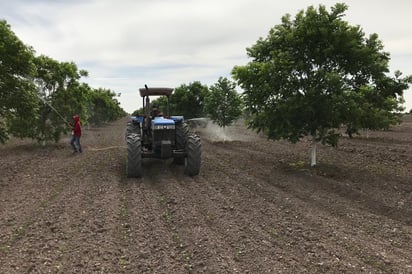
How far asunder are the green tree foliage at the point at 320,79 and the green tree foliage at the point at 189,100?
2070 centimetres

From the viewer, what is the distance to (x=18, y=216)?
743cm

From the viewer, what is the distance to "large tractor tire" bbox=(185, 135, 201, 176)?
11398mm

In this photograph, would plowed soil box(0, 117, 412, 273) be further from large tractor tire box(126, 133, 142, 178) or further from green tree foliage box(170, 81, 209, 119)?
green tree foliage box(170, 81, 209, 119)

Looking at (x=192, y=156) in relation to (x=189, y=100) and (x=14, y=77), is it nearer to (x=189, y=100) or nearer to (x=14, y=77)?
(x=14, y=77)

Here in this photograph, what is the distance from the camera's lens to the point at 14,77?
13.2 meters

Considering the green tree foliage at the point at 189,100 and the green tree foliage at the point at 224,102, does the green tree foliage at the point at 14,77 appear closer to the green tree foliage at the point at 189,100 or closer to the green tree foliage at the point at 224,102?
the green tree foliage at the point at 224,102

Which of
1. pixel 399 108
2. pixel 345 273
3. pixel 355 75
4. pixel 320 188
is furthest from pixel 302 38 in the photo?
pixel 345 273

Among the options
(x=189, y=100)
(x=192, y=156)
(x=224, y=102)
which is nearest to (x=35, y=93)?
(x=192, y=156)

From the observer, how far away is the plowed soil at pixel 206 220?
546cm

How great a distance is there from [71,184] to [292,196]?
19.4 feet

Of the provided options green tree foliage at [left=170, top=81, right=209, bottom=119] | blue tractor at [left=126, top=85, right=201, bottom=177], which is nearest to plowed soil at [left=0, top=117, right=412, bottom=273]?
blue tractor at [left=126, top=85, right=201, bottom=177]

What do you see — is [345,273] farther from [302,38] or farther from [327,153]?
[327,153]

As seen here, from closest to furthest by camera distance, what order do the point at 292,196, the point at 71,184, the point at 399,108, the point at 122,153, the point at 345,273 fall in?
the point at 345,273, the point at 292,196, the point at 71,184, the point at 399,108, the point at 122,153

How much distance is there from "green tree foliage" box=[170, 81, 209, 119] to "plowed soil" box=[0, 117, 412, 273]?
20404 millimetres
